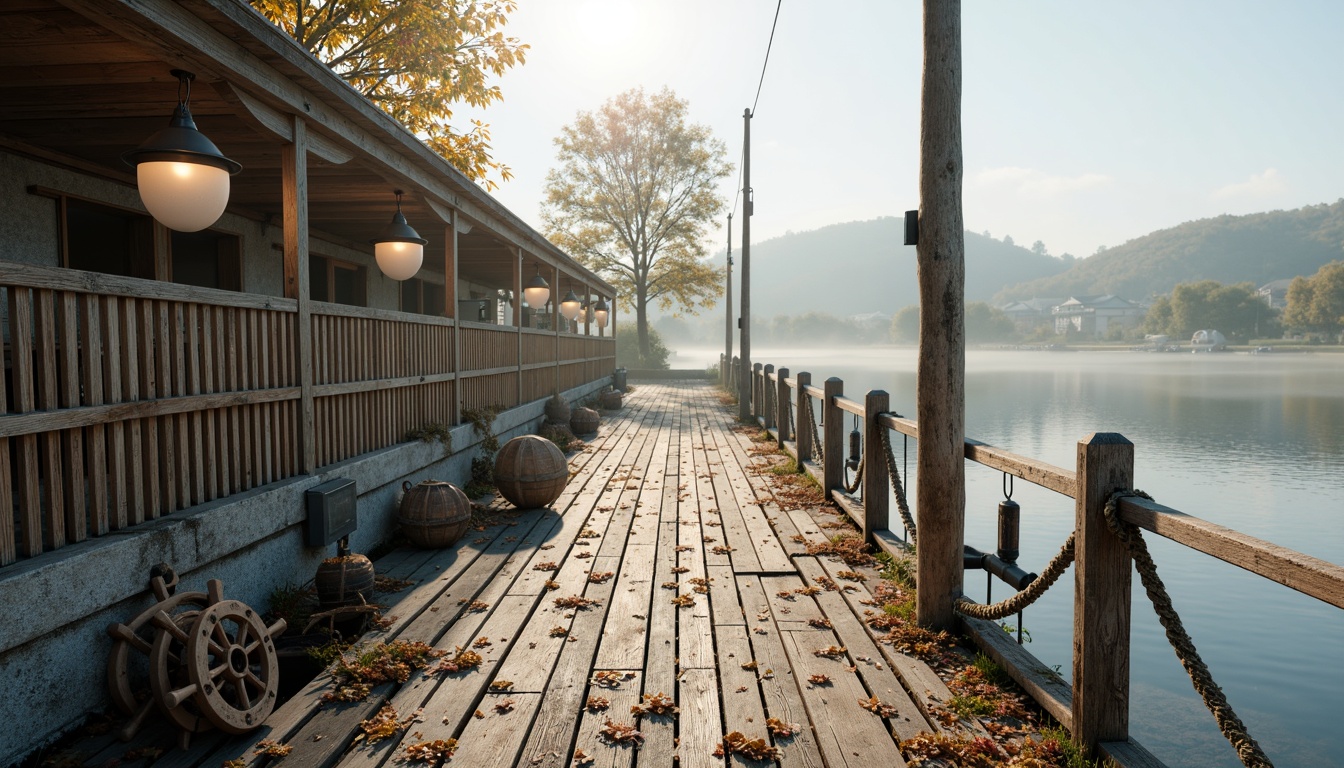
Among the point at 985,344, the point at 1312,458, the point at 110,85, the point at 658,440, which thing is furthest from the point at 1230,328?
the point at 110,85

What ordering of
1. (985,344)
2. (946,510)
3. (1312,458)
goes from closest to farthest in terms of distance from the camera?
1. (946,510)
2. (1312,458)
3. (985,344)

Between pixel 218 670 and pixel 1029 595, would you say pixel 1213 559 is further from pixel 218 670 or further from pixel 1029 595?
pixel 218 670

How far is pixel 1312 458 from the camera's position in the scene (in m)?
21.0

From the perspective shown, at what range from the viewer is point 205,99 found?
4.47 meters

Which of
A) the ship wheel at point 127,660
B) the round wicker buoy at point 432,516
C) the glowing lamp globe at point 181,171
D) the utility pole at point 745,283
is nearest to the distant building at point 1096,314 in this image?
the utility pole at point 745,283

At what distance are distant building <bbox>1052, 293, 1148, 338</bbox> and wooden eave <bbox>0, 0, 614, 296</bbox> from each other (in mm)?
178528

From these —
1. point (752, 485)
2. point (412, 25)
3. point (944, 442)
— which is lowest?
point (752, 485)

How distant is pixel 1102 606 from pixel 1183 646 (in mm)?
306

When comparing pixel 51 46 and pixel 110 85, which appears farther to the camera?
pixel 110 85

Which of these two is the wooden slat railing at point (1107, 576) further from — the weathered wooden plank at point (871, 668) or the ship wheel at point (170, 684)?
the ship wheel at point (170, 684)

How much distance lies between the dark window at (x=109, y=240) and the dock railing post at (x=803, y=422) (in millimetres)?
6718

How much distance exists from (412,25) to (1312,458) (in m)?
25.1

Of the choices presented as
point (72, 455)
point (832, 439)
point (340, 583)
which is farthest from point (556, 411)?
point (72, 455)

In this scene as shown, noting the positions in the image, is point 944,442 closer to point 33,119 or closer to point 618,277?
point 33,119
